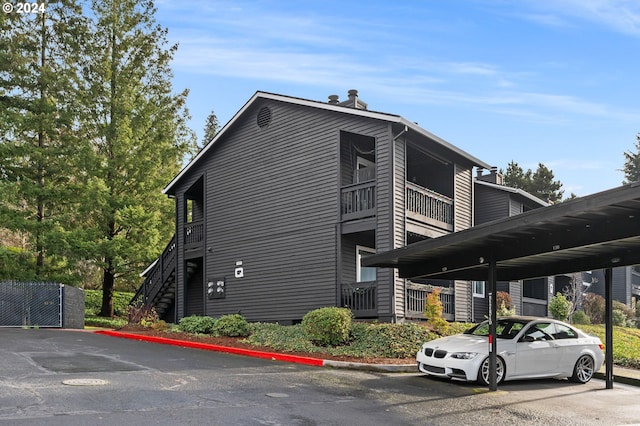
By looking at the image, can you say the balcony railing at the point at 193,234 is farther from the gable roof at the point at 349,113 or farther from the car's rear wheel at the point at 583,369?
the car's rear wheel at the point at 583,369

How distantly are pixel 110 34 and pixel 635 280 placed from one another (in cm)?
4013

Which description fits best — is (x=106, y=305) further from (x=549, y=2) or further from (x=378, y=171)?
(x=549, y=2)

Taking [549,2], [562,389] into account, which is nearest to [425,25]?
[549,2]

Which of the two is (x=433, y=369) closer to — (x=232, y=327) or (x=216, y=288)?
(x=232, y=327)

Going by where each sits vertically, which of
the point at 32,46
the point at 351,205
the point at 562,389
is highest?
the point at 32,46

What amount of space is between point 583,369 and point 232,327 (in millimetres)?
9923

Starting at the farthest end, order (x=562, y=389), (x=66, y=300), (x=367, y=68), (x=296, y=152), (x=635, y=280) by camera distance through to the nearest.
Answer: (x=635, y=280)
(x=66, y=300)
(x=296, y=152)
(x=367, y=68)
(x=562, y=389)

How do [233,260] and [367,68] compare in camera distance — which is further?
[233,260]

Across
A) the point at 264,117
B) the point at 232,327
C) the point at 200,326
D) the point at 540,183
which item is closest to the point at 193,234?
the point at 264,117

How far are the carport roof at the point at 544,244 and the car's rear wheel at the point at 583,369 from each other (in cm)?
204

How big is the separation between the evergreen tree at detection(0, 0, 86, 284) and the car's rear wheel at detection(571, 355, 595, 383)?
2241cm

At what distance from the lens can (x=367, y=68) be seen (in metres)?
17.2

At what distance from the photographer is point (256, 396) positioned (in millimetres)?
10375

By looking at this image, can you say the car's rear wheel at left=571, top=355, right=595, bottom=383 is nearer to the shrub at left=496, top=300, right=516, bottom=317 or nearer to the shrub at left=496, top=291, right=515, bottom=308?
the shrub at left=496, top=300, right=516, bottom=317
